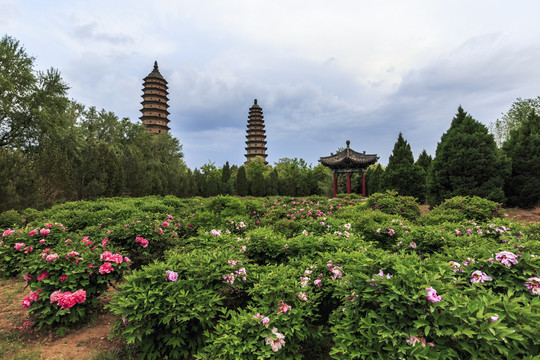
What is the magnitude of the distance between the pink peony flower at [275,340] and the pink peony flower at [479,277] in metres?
1.75

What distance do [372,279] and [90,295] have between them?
11.9 ft

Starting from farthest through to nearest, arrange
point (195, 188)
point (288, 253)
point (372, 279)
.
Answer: point (195, 188)
point (288, 253)
point (372, 279)

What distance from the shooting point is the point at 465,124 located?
1187 cm

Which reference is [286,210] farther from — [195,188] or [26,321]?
[195,188]

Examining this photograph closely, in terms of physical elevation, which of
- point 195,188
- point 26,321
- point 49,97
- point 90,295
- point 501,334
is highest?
point 49,97

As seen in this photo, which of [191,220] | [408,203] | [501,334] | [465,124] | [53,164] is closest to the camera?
[501,334]

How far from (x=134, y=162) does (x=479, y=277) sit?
23.2 metres

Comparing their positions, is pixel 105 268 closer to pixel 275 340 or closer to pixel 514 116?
pixel 275 340

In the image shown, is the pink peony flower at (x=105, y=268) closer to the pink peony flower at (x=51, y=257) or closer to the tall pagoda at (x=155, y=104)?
the pink peony flower at (x=51, y=257)

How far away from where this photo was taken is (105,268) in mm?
3508

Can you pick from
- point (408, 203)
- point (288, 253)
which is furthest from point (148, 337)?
point (408, 203)

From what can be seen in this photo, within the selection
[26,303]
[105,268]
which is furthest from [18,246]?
[105,268]

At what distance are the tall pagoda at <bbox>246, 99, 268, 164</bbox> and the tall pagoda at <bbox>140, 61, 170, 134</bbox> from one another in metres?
19.7

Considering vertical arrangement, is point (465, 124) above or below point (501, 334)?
above
